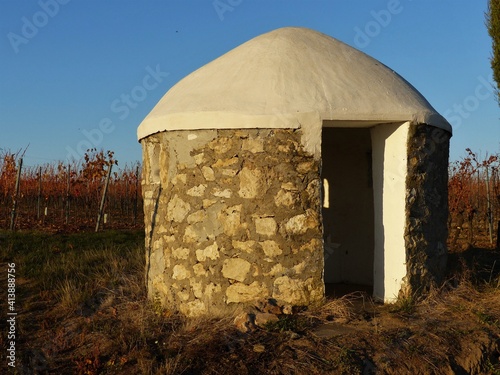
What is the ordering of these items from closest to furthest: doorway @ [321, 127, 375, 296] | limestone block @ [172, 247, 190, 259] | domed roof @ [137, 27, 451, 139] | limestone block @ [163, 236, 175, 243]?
domed roof @ [137, 27, 451, 139] < limestone block @ [172, 247, 190, 259] < limestone block @ [163, 236, 175, 243] < doorway @ [321, 127, 375, 296]

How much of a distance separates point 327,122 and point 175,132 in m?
1.45

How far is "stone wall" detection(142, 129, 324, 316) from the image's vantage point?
190 inches

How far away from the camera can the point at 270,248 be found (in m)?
4.83

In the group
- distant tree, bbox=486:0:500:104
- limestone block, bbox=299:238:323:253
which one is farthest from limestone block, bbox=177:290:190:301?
distant tree, bbox=486:0:500:104

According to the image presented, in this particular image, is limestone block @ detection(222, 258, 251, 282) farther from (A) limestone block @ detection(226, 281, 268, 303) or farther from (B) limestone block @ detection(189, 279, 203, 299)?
(B) limestone block @ detection(189, 279, 203, 299)

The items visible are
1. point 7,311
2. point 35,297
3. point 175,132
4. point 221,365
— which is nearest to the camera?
point 221,365

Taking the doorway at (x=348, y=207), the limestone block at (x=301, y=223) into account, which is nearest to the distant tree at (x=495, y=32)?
the doorway at (x=348, y=207)

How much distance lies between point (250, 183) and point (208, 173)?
16.7 inches

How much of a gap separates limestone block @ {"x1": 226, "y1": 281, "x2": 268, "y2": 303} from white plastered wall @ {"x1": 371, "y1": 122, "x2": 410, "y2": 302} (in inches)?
51.0

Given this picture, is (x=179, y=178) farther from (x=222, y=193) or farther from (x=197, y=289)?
(x=197, y=289)

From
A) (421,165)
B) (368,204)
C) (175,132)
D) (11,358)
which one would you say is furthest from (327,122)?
(11,358)

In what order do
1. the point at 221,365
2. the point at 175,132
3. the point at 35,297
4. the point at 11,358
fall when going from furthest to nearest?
the point at 35,297 → the point at 175,132 → the point at 11,358 → the point at 221,365

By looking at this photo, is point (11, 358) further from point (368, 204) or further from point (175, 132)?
point (368, 204)

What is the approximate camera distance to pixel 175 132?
5289 mm
